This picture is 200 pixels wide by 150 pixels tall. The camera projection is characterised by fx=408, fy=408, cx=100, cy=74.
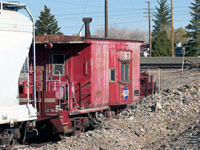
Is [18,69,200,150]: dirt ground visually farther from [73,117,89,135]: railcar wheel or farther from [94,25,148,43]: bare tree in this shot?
[94,25,148,43]: bare tree

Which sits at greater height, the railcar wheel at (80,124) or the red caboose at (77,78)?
the red caboose at (77,78)

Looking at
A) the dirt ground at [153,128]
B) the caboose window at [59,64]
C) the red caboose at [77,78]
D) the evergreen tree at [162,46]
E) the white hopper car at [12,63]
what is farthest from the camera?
the evergreen tree at [162,46]

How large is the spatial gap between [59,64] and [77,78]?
81cm

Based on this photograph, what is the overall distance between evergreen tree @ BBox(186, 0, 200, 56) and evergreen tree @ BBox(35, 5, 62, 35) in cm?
2035

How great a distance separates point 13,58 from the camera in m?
10.4

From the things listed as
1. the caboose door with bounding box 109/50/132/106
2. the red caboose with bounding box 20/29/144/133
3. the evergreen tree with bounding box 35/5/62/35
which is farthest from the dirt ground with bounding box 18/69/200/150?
the evergreen tree with bounding box 35/5/62/35

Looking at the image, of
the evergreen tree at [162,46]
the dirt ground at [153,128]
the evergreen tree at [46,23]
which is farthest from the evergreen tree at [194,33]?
the dirt ground at [153,128]

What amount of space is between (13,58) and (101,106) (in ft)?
18.0

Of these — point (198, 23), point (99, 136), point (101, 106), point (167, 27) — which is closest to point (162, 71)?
point (101, 106)

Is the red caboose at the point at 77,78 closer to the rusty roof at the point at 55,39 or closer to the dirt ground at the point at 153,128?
the rusty roof at the point at 55,39

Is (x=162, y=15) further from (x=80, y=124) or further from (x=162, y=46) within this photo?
(x=80, y=124)

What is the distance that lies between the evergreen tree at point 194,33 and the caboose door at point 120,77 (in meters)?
44.7

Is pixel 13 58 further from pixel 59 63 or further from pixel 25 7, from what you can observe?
pixel 59 63

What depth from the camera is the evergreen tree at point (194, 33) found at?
60463mm
